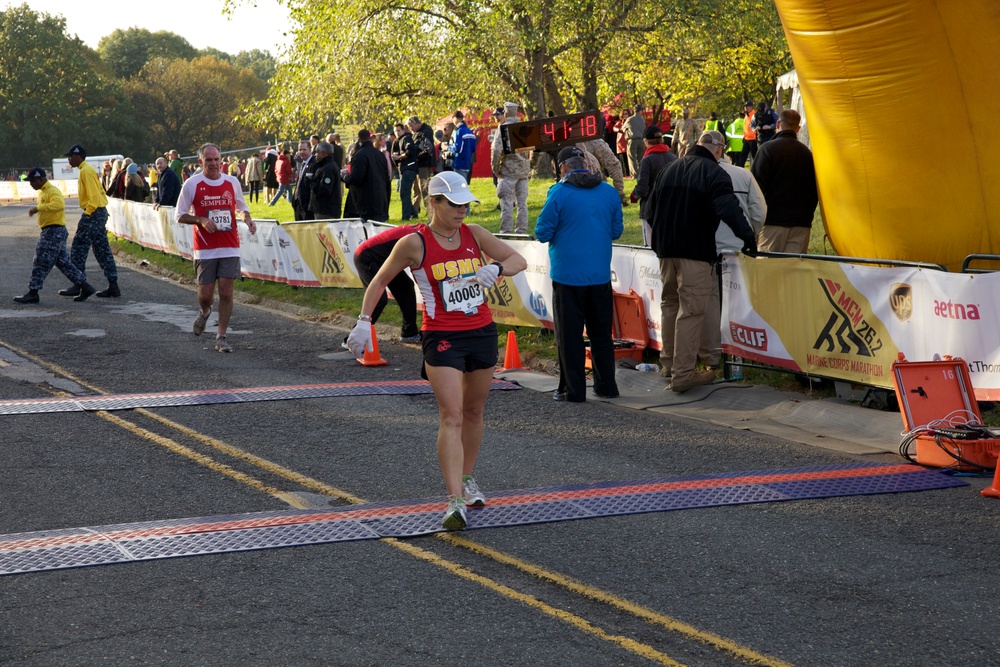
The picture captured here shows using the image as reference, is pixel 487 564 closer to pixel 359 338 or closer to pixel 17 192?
pixel 359 338

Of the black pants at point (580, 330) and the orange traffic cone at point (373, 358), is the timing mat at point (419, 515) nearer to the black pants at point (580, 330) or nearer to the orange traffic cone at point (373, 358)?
the black pants at point (580, 330)

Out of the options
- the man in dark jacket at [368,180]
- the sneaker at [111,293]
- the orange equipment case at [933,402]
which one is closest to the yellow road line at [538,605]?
the orange equipment case at [933,402]

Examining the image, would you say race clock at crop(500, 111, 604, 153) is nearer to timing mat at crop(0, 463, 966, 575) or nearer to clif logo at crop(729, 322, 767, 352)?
clif logo at crop(729, 322, 767, 352)

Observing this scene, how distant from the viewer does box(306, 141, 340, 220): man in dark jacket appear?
63.1 feet

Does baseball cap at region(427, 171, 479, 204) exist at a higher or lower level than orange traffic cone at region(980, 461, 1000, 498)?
higher

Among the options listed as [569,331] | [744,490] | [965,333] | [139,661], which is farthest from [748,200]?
[139,661]

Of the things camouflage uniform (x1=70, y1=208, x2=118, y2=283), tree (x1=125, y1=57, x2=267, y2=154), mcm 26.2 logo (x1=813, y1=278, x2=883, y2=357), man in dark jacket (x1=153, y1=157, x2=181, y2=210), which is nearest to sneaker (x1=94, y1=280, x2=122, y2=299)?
camouflage uniform (x1=70, y1=208, x2=118, y2=283)

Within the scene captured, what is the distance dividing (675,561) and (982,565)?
4.94 feet

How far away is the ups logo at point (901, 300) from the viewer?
31.0ft

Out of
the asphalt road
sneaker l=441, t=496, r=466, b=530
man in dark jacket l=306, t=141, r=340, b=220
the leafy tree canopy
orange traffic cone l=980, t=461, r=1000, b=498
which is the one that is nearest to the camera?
the asphalt road

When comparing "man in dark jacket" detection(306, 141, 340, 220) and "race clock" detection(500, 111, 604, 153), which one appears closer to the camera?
"race clock" detection(500, 111, 604, 153)

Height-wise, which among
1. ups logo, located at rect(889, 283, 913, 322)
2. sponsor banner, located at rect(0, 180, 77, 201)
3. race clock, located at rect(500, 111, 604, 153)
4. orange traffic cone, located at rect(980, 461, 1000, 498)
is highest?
sponsor banner, located at rect(0, 180, 77, 201)

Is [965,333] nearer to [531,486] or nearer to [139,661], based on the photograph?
[531,486]

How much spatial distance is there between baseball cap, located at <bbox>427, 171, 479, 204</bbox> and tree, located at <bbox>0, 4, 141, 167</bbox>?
299ft
